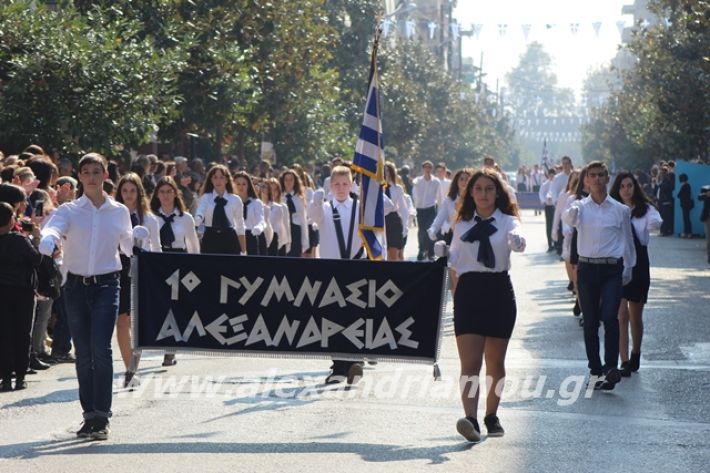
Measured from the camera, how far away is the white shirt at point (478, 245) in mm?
→ 9727

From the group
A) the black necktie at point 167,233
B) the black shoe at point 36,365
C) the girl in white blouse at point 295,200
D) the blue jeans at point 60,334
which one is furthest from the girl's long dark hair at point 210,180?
the girl in white blouse at point 295,200

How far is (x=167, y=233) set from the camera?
46.2 ft

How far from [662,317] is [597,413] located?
7.62 metres

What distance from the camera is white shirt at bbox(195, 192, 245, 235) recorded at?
16016mm

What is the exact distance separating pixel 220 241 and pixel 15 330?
14.0 feet

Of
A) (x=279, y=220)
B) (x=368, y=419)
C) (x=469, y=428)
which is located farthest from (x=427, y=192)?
(x=469, y=428)

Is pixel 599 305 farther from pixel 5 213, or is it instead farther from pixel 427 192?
pixel 427 192

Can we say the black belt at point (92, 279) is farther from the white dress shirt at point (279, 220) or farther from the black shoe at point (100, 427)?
the white dress shirt at point (279, 220)

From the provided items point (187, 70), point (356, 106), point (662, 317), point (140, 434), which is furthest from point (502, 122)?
point (140, 434)

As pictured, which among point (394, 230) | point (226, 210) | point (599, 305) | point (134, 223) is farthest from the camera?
point (394, 230)

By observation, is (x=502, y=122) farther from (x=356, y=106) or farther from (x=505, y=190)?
(x=505, y=190)

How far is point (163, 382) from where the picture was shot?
12555 millimetres

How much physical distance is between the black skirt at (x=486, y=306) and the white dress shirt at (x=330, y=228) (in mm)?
3212

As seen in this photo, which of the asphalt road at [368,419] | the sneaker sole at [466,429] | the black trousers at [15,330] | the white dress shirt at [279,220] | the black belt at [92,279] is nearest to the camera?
the asphalt road at [368,419]
